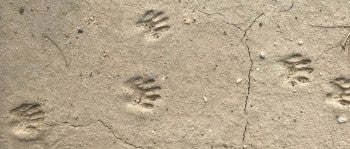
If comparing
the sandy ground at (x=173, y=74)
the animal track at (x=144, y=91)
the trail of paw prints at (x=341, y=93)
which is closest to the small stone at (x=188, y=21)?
the sandy ground at (x=173, y=74)

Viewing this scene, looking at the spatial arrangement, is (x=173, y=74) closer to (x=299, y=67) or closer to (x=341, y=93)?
(x=299, y=67)

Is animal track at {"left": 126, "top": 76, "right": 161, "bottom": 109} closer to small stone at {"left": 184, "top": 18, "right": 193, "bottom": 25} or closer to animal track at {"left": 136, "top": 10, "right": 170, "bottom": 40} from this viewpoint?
animal track at {"left": 136, "top": 10, "right": 170, "bottom": 40}

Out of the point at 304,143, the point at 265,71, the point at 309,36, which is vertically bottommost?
the point at 304,143

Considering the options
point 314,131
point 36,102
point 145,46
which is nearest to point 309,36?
point 314,131

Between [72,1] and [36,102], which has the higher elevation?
[72,1]

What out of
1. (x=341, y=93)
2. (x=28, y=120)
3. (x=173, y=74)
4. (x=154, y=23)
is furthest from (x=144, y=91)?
(x=341, y=93)

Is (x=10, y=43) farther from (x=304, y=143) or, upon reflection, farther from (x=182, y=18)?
(x=304, y=143)
